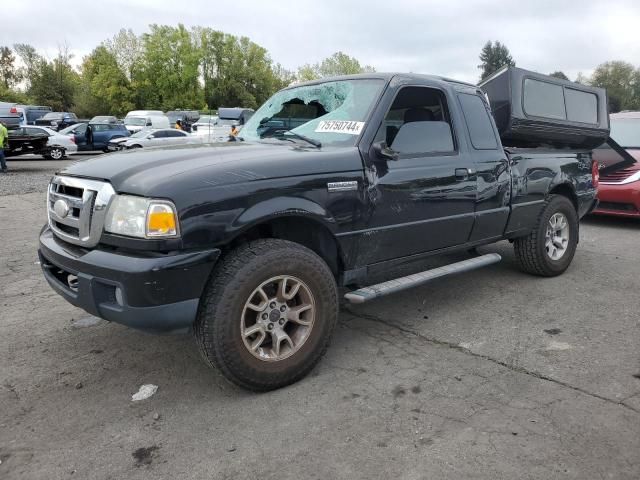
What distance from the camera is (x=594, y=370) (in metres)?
3.30

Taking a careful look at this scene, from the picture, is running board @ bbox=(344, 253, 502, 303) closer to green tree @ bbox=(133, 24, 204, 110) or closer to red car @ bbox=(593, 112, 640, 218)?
red car @ bbox=(593, 112, 640, 218)

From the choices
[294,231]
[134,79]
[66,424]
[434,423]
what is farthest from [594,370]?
[134,79]

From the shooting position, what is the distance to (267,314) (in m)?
3.01

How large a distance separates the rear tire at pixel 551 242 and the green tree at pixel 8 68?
290ft

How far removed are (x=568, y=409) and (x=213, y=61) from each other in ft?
246

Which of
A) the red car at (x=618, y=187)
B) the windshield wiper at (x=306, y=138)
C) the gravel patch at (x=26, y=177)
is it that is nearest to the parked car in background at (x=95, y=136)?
the gravel patch at (x=26, y=177)

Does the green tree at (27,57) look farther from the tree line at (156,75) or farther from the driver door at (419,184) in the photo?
the driver door at (419,184)

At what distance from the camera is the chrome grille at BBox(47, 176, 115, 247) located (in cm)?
278

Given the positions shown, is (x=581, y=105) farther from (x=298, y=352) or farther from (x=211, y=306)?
(x=211, y=306)

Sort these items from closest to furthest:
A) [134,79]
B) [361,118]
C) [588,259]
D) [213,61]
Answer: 1. [361,118]
2. [588,259]
3. [134,79]
4. [213,61]

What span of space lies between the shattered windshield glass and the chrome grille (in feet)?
4.79

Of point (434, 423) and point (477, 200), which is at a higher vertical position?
point (477, 200)

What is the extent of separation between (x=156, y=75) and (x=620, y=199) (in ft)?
203

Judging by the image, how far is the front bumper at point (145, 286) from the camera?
258 centimetres
